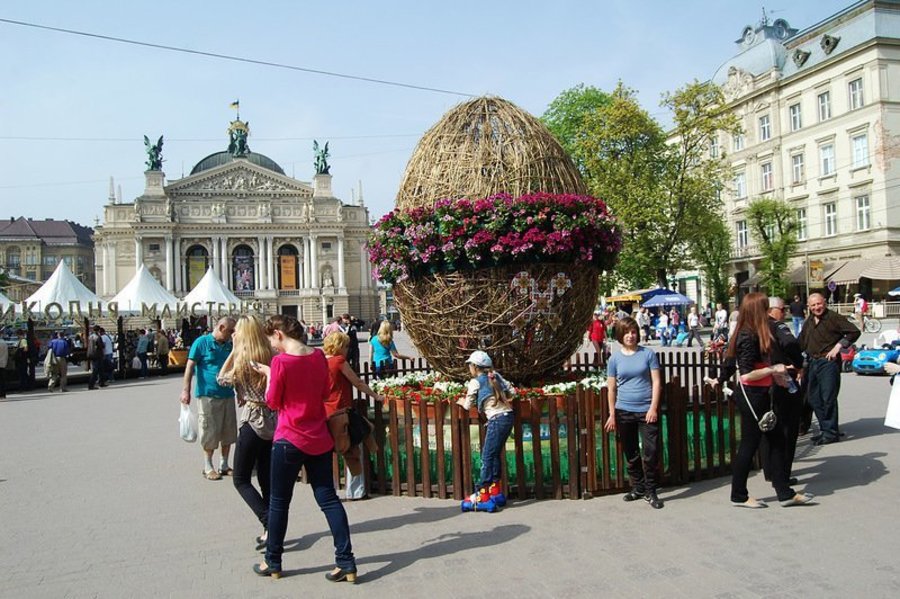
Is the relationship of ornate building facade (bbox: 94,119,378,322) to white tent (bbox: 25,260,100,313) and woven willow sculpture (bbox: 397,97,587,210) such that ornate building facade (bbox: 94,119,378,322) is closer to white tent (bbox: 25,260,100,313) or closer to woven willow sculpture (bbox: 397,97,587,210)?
white tent (bbox: 25,260,100,313)

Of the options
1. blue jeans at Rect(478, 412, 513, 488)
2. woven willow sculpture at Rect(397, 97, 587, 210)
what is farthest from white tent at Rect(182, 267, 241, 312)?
blue jeans at Rect(478, 412, 513, 488)

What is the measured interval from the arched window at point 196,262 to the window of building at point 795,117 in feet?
219

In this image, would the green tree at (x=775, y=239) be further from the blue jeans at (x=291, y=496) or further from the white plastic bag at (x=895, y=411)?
the blue jeans at (x=291, y=496)

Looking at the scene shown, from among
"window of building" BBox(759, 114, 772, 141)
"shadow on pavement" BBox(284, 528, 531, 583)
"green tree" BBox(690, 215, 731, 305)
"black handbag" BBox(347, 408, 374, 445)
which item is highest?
"window of building" BBox(759, 114, 772, 141)

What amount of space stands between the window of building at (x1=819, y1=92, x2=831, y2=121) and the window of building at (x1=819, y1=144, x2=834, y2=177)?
1.63 meters

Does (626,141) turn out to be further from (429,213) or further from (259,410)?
(259,410)

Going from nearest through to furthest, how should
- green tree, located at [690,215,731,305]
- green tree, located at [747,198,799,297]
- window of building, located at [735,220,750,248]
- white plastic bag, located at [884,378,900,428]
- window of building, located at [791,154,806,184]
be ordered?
1. white plastic bag, located at [884,378,900,428]
2. green tree, located at [690,215,731,305]
3. green tree, located at [747,198,799,297]
4. window of building, located at [791,154,806,184]
5. window of building, located at [735,220,750,248]

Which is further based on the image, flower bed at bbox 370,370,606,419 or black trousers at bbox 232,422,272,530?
flower bed at bbox 370,370,606,419

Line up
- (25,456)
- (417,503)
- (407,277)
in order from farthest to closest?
1. (25,456)
2. (407,277)
3. (417,503)

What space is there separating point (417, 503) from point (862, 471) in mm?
4598

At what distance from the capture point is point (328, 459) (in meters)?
5.29

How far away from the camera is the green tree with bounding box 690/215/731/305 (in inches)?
1404

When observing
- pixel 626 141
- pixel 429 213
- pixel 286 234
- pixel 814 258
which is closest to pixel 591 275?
pixel 429 213

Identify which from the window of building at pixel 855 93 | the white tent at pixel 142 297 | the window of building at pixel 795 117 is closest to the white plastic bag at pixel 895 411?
the white tent at pixel 142 297
